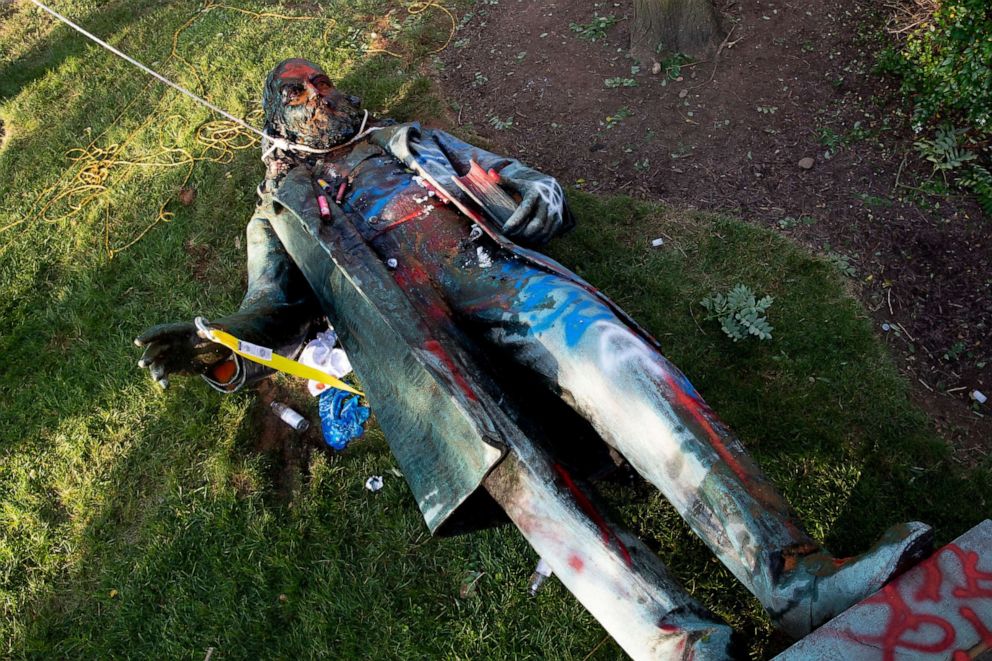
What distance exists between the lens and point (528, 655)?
319 centimetres

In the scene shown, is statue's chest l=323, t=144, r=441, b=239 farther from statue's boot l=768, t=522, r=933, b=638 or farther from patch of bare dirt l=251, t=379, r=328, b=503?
statue's boot l=768, t=522, r=933, b=638

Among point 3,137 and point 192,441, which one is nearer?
point 192,441

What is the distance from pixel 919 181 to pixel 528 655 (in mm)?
3735

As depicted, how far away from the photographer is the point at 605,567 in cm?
252

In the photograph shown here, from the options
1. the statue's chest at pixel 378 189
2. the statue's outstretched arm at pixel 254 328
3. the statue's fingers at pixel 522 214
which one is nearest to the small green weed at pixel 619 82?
the statue's chest at pixel 378 189

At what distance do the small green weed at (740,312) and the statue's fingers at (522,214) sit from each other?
1313mm

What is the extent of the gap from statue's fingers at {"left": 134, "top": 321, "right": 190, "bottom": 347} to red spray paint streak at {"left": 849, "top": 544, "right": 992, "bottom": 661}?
9.45ft

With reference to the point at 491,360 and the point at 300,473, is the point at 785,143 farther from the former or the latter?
the point at 300,473

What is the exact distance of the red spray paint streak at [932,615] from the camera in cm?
206

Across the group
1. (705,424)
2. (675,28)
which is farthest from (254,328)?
(675,28)

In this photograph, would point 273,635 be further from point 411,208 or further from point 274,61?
point 274,61

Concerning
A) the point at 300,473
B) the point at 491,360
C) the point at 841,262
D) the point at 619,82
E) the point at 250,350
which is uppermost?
the point at 250,350

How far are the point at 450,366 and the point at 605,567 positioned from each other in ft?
3.57

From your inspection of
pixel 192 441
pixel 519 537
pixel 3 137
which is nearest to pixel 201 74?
pixel 3 137
